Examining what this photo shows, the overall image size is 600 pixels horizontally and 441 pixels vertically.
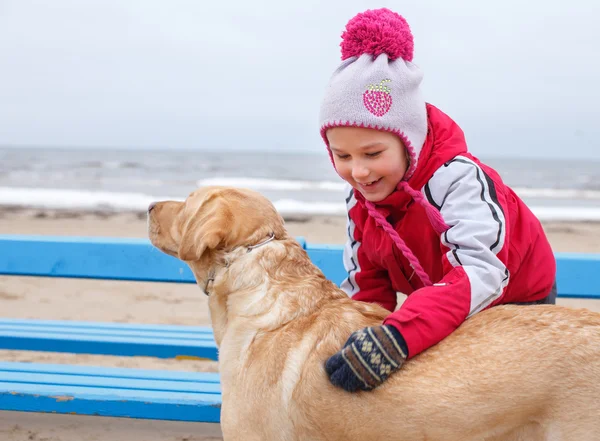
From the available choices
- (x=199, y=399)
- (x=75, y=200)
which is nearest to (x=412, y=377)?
(x=199, y=399)

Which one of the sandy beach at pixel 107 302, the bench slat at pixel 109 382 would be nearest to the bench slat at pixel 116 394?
the bench slat at pixel 109 382

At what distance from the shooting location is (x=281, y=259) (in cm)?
274

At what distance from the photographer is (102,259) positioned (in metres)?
3.92

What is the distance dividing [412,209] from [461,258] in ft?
1.43

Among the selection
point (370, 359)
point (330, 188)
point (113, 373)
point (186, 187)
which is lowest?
point (186, 187)

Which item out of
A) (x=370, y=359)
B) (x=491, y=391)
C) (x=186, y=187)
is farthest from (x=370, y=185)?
(x=186, y=187)

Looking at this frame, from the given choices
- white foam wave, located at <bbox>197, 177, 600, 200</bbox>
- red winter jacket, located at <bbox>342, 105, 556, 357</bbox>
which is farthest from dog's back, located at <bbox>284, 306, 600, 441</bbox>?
white foam wave, located at <bbox>197, 177, 600, 200</bbox>

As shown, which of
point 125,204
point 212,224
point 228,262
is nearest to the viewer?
point 212,224

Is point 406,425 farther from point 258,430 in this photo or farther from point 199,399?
point 199,399

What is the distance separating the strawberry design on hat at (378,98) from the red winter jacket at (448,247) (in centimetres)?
32

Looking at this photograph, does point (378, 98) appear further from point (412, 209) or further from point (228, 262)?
point (228, 262)

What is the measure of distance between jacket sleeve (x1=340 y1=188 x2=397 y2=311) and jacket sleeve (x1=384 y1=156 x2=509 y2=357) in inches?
23.1

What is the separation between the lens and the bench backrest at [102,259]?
12.7ft

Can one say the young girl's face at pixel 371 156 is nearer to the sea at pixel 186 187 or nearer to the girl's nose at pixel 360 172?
the girl's nose at pixel 360 172
